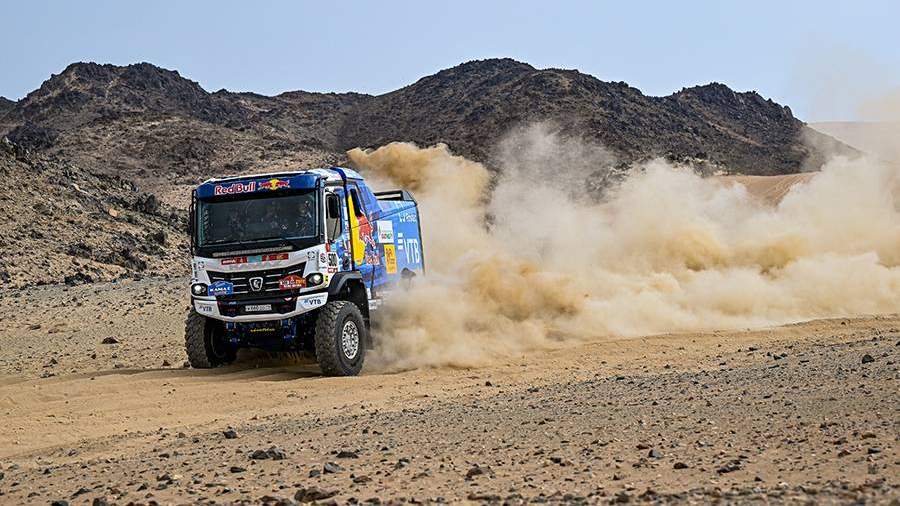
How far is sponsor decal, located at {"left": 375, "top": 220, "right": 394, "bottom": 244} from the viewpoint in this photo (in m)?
17.2

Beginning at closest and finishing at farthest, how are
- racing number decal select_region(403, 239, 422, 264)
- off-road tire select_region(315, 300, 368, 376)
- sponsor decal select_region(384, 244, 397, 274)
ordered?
off-road tire select_region(315, 300, 368, 376) < sponsor decal select_region(384, 244, 397, 274) < racing number decal select_region(403, 239, 422, 264)

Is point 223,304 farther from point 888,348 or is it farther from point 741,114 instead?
point 741,114

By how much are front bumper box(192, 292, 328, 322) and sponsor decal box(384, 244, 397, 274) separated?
2.38 m

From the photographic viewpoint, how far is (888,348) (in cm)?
1361

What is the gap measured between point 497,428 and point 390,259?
308 inches

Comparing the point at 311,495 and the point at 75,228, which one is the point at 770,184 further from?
the point at 311,495

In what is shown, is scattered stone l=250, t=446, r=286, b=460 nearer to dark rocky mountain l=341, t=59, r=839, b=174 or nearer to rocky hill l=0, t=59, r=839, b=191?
dark rocky mountain l=341, t=59, r=839, b=174

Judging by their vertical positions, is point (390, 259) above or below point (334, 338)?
above

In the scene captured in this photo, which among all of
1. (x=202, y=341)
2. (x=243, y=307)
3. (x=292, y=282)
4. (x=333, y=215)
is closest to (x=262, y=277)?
(x=292, y=282)

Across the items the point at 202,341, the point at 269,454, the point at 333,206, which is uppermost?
the point at 333,206

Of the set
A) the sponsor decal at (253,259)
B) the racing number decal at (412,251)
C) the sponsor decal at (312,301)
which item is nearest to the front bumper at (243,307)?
the sponsor decal at (312,301)

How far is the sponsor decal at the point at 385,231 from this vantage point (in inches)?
678

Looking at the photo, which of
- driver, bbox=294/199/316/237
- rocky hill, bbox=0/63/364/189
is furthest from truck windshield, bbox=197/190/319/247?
rocky hill, bbox=0/63/364/189

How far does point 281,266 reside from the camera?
15141mm
